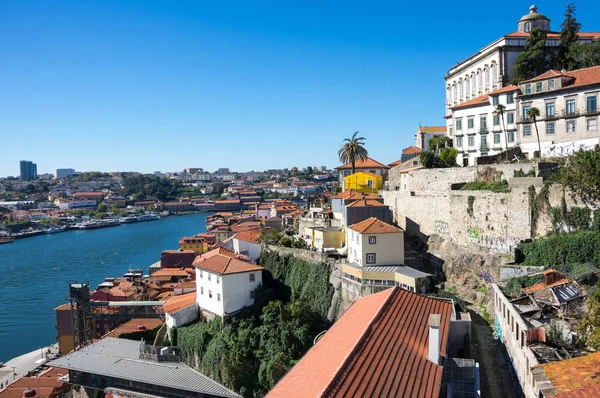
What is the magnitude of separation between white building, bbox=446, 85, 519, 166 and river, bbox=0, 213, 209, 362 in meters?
35.0

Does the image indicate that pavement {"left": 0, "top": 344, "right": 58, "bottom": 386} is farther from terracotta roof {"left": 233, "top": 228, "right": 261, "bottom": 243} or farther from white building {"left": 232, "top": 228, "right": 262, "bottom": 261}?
terracotta roof {"left": 233, "top": 228, "right": 261, "bottom": 243}

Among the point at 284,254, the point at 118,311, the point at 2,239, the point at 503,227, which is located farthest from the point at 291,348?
the point at 2,239

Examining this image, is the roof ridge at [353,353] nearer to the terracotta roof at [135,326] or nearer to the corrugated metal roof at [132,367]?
the corrugated metal roof at [132,367]

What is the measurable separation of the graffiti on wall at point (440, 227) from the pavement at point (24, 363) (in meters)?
27.8

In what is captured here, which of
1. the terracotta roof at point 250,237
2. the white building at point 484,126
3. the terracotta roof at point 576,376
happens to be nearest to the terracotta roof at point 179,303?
the terracotta roof at point 250,237

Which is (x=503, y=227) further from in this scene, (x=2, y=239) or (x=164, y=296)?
(x=2, y=239)

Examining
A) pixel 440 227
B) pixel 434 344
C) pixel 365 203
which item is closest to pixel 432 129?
pixel 365 203

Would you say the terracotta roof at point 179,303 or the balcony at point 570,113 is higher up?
the balcony at point 570,113

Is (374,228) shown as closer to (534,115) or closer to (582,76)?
(534,115)

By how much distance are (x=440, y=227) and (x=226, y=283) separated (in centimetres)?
1236

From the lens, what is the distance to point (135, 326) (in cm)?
3438

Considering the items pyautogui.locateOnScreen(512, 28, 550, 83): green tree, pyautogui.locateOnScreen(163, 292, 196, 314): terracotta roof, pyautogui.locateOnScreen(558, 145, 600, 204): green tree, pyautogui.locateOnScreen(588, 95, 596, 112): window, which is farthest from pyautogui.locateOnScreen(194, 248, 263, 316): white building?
pyautogui.locateOnScreen(512, 28, 550, 83): green tree

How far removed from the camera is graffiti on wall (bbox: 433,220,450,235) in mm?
26927

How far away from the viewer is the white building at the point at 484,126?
30.3 meters
